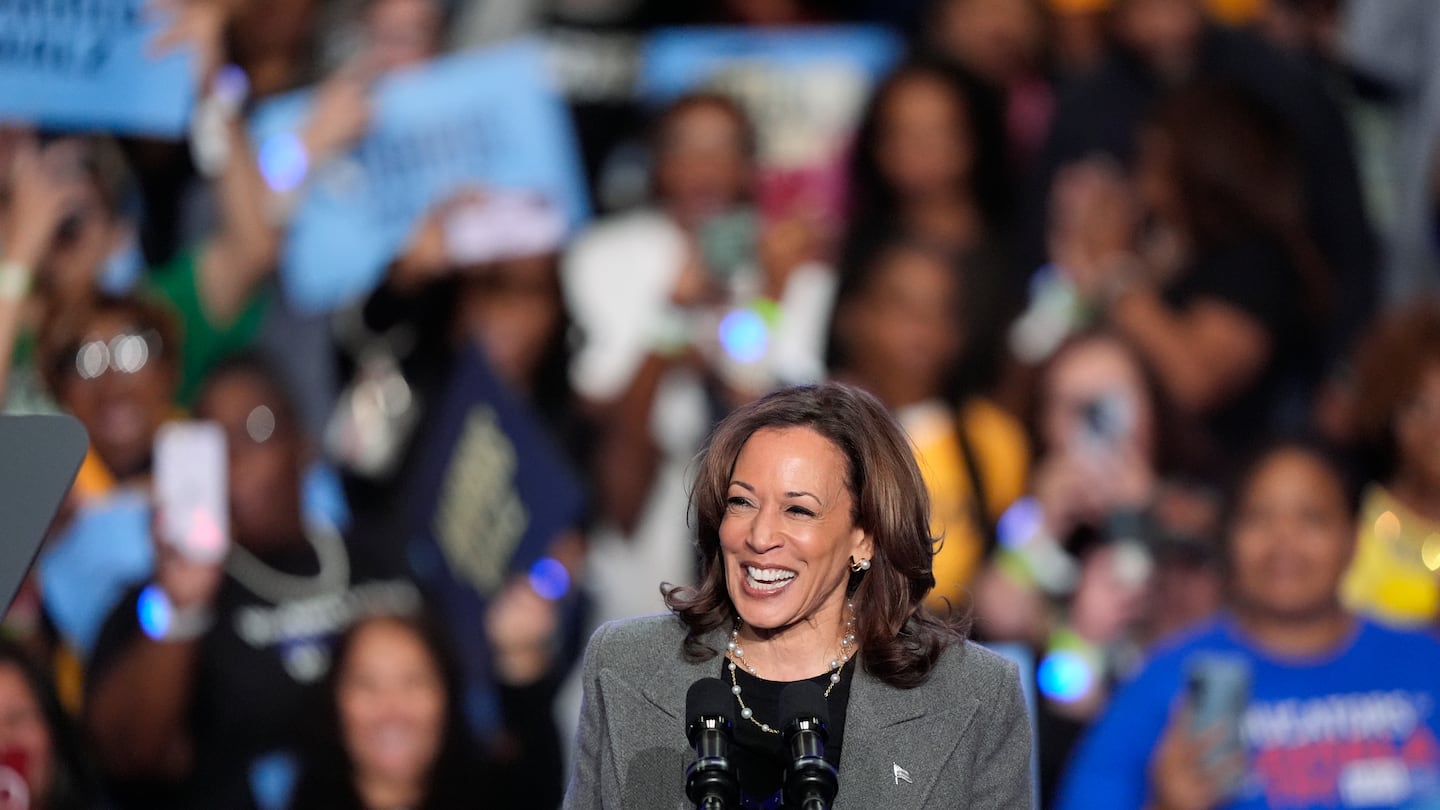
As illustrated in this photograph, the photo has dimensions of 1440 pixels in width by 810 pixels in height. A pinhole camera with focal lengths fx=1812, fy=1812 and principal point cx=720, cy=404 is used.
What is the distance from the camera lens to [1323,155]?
5980 millimetres

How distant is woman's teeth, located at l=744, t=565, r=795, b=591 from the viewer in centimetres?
221

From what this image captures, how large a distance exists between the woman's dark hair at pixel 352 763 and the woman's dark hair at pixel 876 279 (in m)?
1.51

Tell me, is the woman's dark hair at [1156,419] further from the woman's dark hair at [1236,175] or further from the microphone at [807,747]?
the microphone at [807,747]

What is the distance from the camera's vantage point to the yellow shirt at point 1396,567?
202 inches

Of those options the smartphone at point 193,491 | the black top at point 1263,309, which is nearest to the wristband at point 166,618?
the smartphone at point 193,491

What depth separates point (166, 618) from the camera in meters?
4.47

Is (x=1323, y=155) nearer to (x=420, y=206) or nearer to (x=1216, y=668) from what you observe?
(x=1216, y=668)

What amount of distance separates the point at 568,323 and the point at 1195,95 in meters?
2.16

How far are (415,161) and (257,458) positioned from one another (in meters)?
1.08

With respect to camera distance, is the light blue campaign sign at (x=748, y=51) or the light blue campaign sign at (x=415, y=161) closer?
the light blue campaign sign at (x=415, y=161)

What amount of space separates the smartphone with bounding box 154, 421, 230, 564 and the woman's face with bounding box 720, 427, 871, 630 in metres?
2.63

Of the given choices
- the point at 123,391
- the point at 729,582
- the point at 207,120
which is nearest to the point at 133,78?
the point at 207,120

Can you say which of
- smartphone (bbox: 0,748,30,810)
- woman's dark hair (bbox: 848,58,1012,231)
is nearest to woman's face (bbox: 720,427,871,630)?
smartphone (bbox: 0,748,30,810)

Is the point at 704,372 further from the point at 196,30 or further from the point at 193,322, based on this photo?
the point at 196,30
